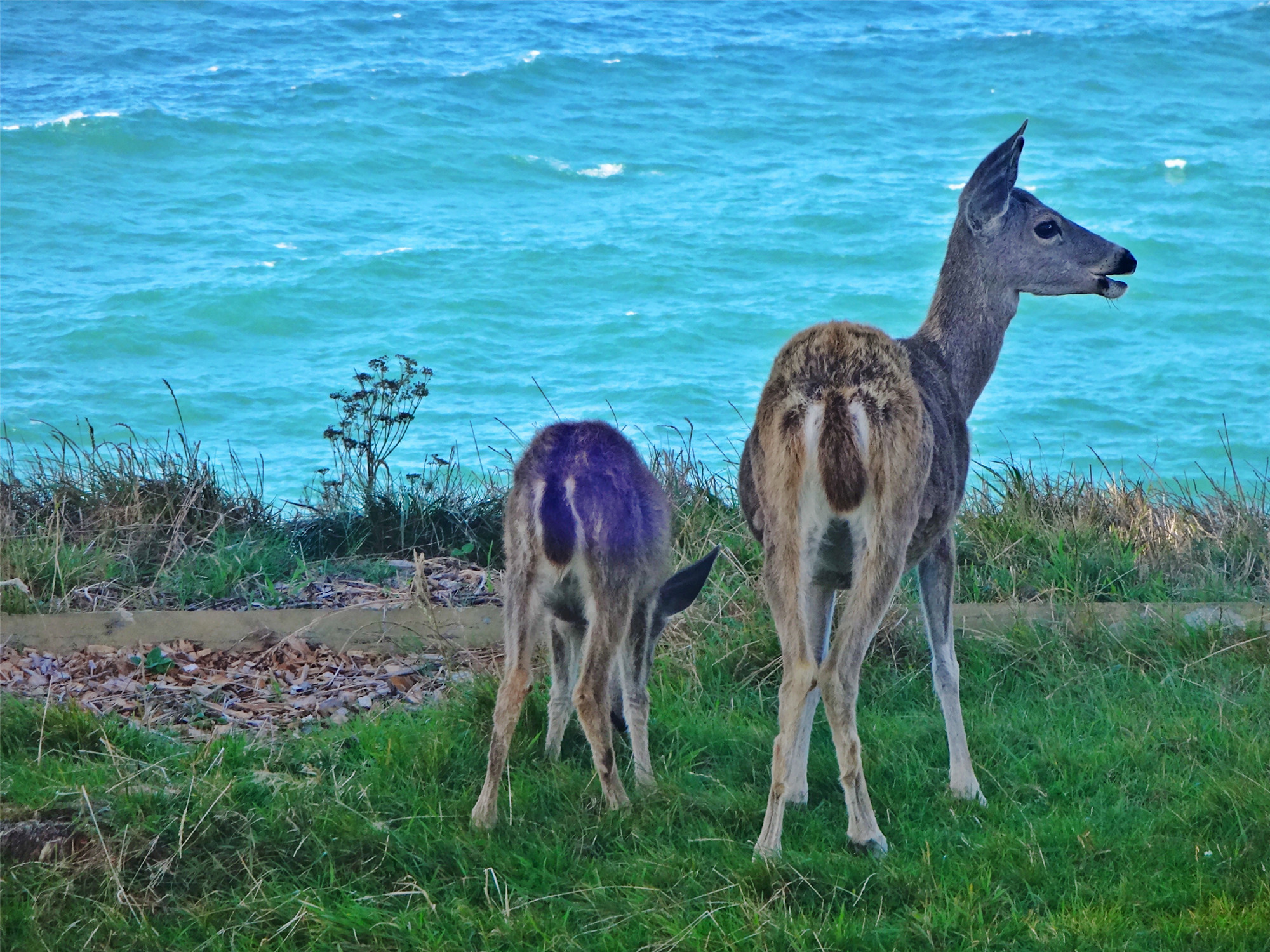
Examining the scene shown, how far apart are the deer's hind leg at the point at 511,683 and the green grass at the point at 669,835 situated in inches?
4.4

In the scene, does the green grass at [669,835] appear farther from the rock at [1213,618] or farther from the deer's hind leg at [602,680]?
the rock at [1213,618]

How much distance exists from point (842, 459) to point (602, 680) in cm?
124

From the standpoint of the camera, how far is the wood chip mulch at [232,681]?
6.33 m

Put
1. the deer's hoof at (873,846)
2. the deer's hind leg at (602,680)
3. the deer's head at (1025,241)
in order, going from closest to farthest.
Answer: the deer's hoof at (873,846) < the deer's hind leg at (602,680) < the deer's head at (1025,241)

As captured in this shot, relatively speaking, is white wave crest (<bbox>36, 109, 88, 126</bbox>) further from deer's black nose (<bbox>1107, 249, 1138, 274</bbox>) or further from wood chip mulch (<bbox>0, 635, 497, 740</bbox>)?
deer's black nose (<bbox>1107, 249, 1138, 274</bbox>)

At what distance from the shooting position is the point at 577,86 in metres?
37.3

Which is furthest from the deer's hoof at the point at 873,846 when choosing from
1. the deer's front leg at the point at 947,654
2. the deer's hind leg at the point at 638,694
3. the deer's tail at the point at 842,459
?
the deer's tail at the point at 842,459

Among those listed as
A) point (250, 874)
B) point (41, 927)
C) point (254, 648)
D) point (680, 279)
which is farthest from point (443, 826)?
point (680, 279)

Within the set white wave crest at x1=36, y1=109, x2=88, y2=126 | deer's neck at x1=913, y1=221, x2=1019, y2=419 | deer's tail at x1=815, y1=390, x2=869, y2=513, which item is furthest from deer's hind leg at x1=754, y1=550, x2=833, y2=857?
white wave crest at x1=36, y1=109, x2=88, y2=126

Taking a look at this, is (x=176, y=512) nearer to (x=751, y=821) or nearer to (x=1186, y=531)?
(x=751, y=821)

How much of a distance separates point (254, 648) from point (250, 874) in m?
2.55

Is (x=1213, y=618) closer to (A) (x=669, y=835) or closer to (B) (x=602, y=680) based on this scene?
(A) (x=669, y=835)

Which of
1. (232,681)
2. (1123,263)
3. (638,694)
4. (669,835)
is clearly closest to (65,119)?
(232,681)

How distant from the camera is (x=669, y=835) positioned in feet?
16.7
